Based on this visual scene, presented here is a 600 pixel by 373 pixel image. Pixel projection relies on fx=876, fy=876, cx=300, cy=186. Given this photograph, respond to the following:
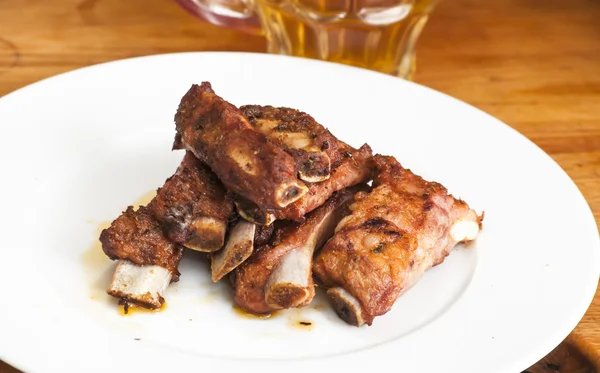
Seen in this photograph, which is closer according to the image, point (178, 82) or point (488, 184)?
point (488, 184)

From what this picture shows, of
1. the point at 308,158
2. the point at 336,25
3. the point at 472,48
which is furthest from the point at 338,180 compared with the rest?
the point at 472,48

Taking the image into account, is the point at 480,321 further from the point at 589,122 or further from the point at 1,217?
the point at 589,122

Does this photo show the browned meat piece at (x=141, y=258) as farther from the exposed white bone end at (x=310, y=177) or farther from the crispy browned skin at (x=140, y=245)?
the exposed white bone end at (x=310, y=177)

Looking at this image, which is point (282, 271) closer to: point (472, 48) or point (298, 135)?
point (298, 135)

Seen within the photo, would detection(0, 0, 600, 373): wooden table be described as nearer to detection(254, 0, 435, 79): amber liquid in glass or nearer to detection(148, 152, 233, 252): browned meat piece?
detection(254, 0, 435, 79): amber liquid in glass

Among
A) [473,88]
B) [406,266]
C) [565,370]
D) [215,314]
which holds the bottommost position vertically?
[473,88]

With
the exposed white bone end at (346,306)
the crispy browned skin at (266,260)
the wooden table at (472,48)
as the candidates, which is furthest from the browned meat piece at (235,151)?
the wooden table at (472,48)

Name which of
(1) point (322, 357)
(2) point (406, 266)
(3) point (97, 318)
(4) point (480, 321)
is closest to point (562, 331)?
Result: (4) point (480, 321)
